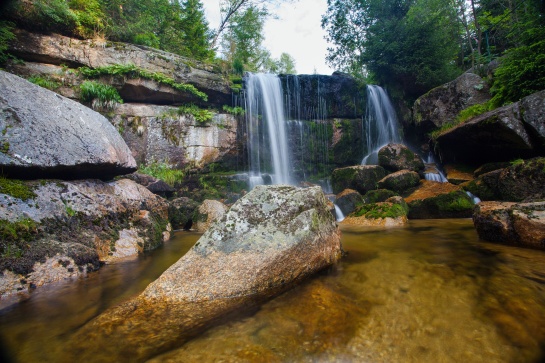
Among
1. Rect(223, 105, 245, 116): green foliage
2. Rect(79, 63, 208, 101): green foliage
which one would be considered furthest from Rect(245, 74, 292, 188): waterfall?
Rect(79, 63, 208, 101): green foliage

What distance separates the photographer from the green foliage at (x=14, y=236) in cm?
299

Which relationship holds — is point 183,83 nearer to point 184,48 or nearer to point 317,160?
point 184,48

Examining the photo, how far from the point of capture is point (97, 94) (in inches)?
412

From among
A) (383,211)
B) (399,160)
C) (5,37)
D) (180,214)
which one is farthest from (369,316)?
(5,37)

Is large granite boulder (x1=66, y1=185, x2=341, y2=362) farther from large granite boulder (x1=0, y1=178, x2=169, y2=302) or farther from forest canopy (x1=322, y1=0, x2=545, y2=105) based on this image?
forest canopy (x1=322, y1=0, x2=545, y2=105)

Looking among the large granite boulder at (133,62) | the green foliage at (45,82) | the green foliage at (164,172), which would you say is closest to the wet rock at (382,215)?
the green foliage at (164,172)

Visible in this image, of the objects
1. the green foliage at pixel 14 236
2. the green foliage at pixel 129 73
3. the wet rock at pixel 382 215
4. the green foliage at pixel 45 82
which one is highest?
the green foliage at pixel 129 73

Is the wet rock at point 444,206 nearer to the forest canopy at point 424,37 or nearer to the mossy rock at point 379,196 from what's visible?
the mossy rock at point 379,196

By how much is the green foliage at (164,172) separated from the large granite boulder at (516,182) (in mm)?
11442

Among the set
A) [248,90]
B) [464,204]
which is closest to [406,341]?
[464,204]

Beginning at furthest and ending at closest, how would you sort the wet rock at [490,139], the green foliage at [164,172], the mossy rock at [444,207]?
the green foliage at [164,172] < the wet rock at [490,139] < the mossy rock at [444,207]

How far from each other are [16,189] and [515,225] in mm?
7405

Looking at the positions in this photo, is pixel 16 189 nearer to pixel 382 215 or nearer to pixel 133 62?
pixel 382 215

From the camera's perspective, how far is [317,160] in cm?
1553
